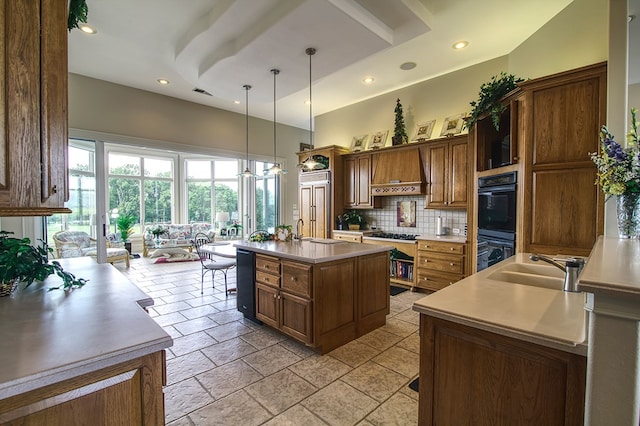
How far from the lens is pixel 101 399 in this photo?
3.13 ft

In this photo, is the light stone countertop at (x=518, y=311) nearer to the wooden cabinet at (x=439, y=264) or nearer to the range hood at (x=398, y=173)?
the wooden cabinet at (x=439, y=264)

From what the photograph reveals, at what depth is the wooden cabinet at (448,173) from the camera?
412 cm

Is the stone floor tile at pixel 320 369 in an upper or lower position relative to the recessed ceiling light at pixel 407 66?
lower

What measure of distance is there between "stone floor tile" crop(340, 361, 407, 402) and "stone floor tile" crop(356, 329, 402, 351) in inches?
14.3

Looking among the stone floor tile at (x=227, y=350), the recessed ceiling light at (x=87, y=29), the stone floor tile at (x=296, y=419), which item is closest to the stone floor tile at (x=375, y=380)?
the stone floor tile at (x=296, y=419)

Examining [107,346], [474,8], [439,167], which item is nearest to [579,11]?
[474,8]

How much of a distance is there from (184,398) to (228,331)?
1.12 meters

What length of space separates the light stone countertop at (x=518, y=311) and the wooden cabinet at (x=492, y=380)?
0.23 ft

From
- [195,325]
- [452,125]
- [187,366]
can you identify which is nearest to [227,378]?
[187,366]

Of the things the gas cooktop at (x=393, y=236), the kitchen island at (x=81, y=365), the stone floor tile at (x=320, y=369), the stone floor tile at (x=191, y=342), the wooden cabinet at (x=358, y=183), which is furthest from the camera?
the wooden cabinet at (x=358, y=183)

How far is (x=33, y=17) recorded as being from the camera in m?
0.96

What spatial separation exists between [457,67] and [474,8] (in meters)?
1.43

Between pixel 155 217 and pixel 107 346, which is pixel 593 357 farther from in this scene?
pixel 155 217

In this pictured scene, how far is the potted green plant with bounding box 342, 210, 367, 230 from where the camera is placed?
220 inches
